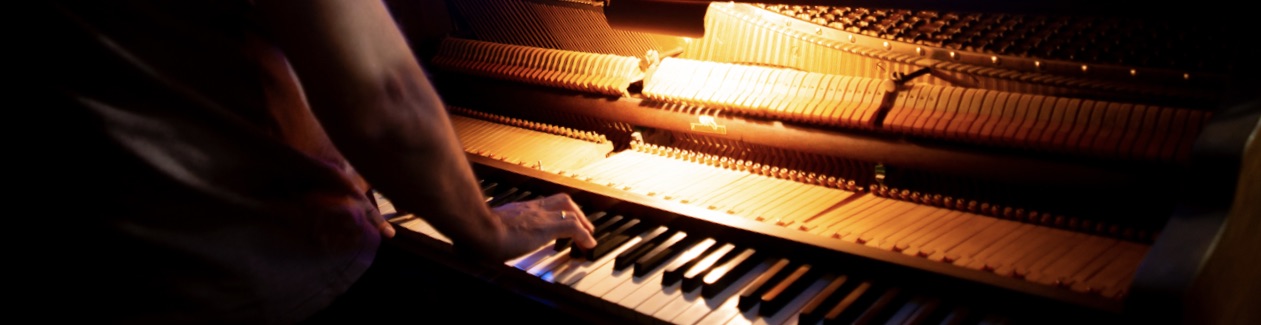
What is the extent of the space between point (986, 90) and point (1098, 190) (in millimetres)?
359

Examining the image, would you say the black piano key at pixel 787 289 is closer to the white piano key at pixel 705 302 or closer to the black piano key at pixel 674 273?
the white piano key at pixel 705 302

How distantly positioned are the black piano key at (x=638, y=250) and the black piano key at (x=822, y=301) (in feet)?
1.59

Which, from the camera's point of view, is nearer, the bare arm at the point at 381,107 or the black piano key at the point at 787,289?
the bare arm at the point at 381,107

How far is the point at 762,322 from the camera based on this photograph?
6.08 ft

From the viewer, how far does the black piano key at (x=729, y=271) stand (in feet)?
6.45

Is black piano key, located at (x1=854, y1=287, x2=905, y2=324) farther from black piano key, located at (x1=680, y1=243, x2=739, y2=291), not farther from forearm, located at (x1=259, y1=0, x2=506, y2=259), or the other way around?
forearm, located at (x1=259, y1=0, x2=506, y2=259)

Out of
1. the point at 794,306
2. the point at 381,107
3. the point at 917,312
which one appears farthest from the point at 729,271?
the point at 381,107

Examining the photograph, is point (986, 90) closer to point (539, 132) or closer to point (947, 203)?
point (947, 203)

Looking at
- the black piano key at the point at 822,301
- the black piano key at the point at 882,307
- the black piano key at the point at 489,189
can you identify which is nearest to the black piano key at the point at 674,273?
the black piano key at the point at 822,301

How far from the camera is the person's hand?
6.17 ft

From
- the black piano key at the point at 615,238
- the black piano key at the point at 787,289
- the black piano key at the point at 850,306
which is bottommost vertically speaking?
the black piano key at the point at 615,238

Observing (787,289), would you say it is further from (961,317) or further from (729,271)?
(961,317)

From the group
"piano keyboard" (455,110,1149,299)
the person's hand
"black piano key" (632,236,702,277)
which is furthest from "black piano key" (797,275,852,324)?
the person's hand

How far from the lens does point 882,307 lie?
1.82 meters
